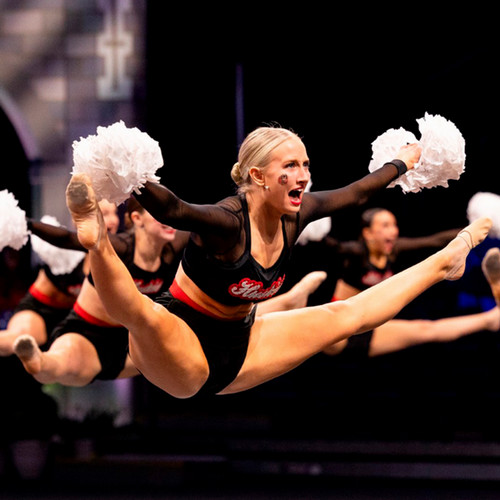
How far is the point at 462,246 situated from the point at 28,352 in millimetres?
1831

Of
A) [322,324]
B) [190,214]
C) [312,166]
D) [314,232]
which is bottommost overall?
[322,324]

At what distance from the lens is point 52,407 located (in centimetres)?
655

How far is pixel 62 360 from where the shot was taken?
144 inches

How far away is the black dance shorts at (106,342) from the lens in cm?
392

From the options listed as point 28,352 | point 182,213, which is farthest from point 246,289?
point 28,352

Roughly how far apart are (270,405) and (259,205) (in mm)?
4172

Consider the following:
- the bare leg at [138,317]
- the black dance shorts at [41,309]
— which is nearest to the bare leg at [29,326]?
the black dance shorts at [41,309]

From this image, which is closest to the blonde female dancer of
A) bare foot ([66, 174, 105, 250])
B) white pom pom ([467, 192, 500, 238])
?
bare foot ([66, 174, 105, 250])

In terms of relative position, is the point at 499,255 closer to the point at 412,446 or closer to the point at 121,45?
the point at 412,446

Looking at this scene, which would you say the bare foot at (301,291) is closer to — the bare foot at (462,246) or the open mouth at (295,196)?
the bare foot at (462,246)

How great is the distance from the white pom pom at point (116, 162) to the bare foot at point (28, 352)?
1.20 meters

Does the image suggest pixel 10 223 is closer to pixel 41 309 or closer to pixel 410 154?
pixel 41 309

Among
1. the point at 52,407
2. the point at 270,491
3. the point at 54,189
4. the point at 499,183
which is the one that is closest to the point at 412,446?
the point at 270,491

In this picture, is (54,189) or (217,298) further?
(54,189)
